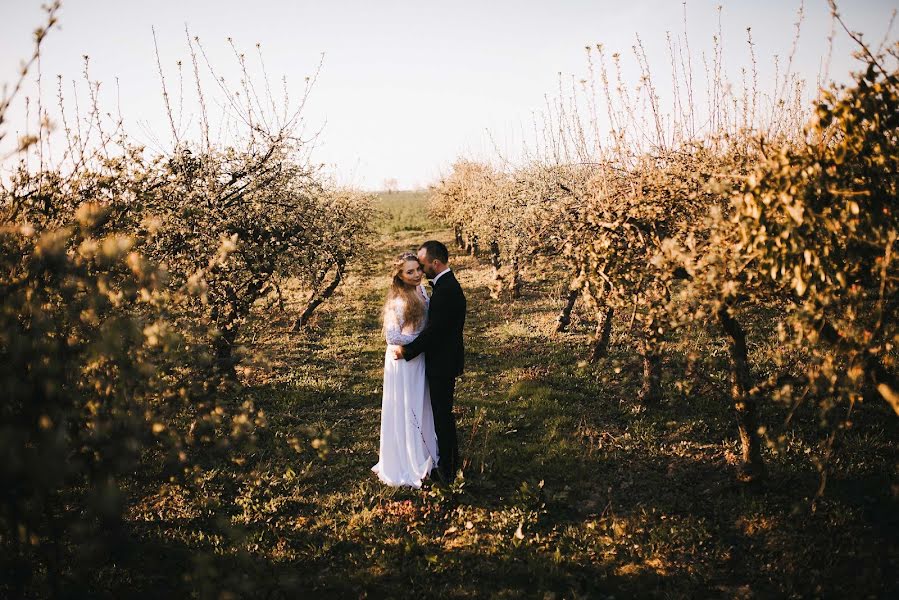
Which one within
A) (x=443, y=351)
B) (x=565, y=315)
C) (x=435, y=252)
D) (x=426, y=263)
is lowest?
(x=565, y=315)

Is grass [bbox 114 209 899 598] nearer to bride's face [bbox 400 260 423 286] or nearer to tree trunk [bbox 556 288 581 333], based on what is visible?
bride's face [bbox 400 260 423 286]

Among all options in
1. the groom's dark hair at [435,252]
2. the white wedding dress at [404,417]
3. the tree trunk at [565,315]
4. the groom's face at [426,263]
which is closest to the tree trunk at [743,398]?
the groom's dark hair at [435,252]

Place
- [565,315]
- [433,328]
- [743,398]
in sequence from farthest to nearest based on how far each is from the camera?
[565,315], [433,328], [743,398]

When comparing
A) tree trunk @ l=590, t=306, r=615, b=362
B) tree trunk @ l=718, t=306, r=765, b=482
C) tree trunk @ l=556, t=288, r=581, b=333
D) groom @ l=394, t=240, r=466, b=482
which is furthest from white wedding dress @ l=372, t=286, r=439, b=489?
tree trunk @ l=556, t=288, r=581, b=333

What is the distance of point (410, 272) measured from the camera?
21.6 feet

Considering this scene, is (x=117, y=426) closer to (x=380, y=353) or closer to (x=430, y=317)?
(x=430, y=317)

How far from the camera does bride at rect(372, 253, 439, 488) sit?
21.6 feet

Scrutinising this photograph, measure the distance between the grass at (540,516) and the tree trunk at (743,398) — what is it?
24 cm

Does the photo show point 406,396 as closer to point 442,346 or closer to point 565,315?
point 442,346

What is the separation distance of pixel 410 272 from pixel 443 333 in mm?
940

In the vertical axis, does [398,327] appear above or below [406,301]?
below

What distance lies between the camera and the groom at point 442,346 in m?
6.40

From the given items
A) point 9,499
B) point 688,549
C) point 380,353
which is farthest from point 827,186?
point 380,353

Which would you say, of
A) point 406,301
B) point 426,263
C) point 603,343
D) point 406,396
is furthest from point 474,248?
point 406,396
